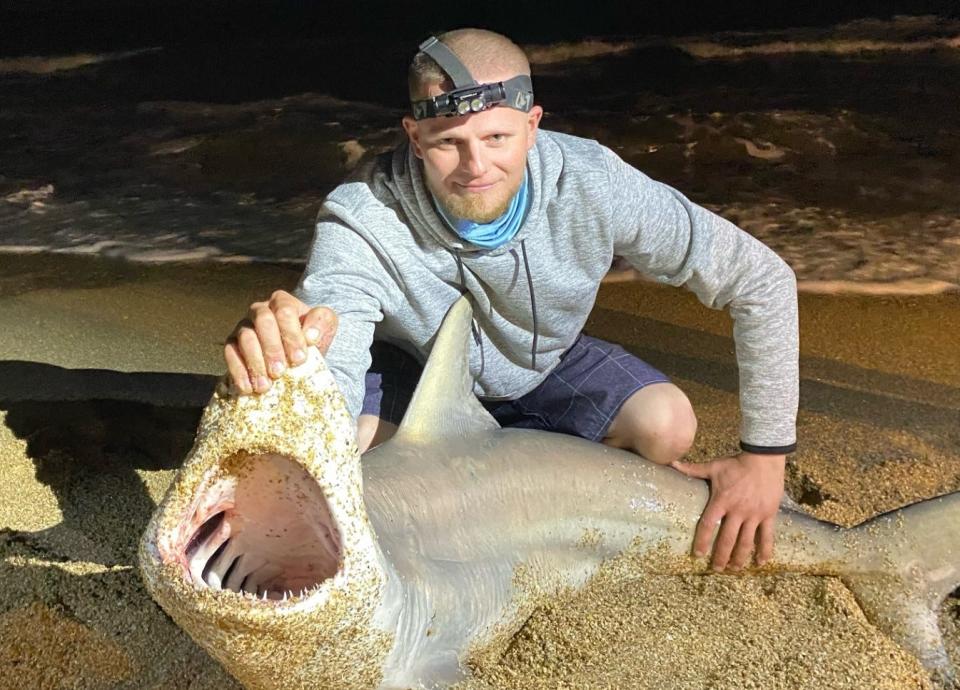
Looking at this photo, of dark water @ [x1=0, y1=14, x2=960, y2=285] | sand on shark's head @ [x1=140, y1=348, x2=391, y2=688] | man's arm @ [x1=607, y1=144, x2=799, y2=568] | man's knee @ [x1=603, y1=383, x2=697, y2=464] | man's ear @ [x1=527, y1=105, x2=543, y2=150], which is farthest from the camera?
dark water @ [x1=0, y1=14, x2=960, y2=285]

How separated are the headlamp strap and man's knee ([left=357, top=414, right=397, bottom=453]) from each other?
31.9 inches

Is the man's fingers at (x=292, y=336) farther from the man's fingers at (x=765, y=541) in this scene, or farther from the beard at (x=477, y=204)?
the man's fingers at (x=765, y=541)

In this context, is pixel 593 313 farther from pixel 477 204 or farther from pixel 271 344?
pixel 271 344

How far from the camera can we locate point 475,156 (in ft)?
5.48

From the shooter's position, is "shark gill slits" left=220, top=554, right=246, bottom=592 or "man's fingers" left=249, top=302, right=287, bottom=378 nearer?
"man's fingers" left=249, top=302, right=287, bottom=378

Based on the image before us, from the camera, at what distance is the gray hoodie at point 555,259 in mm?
1791

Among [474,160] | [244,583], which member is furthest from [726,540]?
[244,583]

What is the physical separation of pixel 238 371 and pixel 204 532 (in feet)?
0.73

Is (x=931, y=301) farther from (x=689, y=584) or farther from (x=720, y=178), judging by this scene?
(x=720, y=178)

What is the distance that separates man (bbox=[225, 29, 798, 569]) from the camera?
168cm

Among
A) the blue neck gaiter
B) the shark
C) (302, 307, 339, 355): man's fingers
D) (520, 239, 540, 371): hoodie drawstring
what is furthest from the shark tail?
(302, 307, 339, 355): man's fingers

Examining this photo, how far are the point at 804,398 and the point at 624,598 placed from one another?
1.13 meters

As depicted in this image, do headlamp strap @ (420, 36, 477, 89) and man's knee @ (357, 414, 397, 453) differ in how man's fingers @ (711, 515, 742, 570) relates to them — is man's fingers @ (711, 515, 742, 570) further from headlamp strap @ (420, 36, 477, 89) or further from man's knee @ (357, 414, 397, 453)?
headlamp strap @ (420, 36, 477, 89)

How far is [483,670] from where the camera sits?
1.59m
